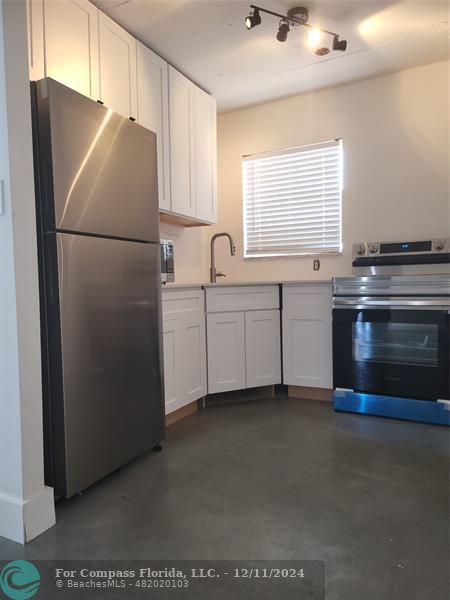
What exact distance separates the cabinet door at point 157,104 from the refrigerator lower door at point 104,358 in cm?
91

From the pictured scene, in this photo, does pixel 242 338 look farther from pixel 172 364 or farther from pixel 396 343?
pixel 396 343

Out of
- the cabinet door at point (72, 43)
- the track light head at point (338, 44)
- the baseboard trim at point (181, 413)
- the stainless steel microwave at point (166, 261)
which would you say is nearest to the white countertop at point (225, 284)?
the stainless steel microwave at point (166, 261)

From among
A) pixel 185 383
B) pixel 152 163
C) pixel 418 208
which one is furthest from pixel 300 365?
pixel 152 163

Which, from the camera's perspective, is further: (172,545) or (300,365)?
(300,365)

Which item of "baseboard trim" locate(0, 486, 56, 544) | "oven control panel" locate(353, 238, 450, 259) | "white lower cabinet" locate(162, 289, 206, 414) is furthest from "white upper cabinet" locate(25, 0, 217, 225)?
"baseboard trim" locate(0, 486, 56, 544)

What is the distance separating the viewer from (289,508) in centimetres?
164

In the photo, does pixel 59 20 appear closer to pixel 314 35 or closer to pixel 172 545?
pixel 314 35

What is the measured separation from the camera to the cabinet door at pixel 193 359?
2662 mm

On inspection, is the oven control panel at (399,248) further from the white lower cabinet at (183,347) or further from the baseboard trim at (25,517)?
the baseboard trim at (25,517)

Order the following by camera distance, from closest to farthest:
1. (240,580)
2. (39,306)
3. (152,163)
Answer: (240,580), (39,306), (152,163)

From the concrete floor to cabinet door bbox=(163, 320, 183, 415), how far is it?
0.22 meters

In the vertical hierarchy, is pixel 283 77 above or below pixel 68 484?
above

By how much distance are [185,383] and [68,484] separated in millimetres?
1117

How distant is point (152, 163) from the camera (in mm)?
2133
